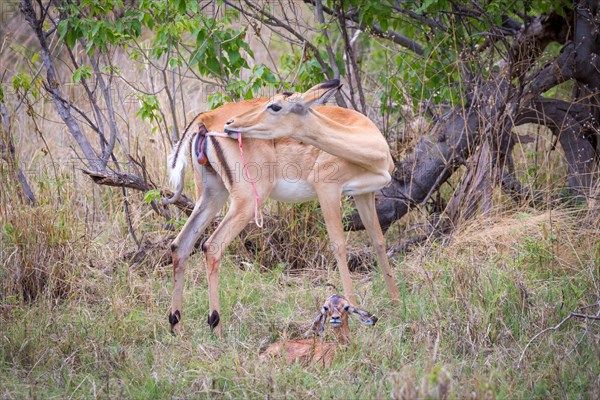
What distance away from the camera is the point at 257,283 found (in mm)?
5547

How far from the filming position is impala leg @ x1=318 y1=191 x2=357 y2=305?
5.02 m

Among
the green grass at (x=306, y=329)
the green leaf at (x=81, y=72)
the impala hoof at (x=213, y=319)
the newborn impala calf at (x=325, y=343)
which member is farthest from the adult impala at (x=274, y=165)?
the green leaf at (x=81, y=72)

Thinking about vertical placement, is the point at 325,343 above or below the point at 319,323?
below

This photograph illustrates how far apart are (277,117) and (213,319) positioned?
1.34 metres

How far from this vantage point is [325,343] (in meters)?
4.27

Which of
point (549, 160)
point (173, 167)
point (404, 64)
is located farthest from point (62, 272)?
point (549, 160)

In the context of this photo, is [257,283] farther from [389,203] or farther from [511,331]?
[511,331]

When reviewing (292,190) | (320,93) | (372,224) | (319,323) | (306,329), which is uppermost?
(320,93)

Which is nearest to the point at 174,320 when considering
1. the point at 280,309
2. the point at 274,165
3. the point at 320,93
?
the point at 280,309

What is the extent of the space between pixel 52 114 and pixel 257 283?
4.22 m

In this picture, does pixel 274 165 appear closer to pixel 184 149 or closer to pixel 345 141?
pixel 345 141

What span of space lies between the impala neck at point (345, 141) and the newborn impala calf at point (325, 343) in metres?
1.17

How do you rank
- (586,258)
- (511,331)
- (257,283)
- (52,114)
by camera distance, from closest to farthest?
(511,331) → (586,258) → (257,283) → (52,114)

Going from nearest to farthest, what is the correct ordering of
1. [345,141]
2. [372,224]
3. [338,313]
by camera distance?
1. [338,313]
2. [345,141]
3. [372,224]
